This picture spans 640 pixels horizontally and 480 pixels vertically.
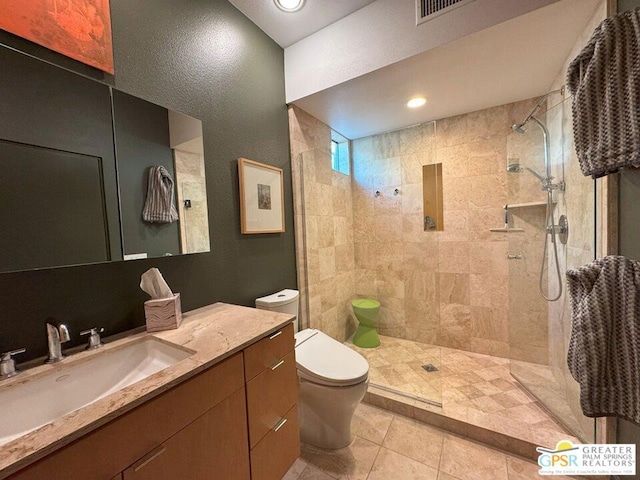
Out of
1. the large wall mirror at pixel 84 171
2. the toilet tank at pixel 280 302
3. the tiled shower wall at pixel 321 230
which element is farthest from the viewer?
the tiled shower wall at pixel 321 230

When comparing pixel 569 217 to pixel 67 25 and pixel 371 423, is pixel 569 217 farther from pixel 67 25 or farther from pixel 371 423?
pixel 67 25

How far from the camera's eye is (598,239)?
118 cm

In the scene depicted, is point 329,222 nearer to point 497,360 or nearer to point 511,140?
point 511,140

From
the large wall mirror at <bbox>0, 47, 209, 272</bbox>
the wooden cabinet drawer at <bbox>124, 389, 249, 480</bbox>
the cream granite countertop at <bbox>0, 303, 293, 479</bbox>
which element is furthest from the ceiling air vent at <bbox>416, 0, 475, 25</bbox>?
the wooden cabinet drawer at <bbox>124, 389, 249, 480</bbox>

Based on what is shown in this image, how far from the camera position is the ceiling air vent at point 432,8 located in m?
1.33

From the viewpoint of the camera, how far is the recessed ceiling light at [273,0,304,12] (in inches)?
59.6

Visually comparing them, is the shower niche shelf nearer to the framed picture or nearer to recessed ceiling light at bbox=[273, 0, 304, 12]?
the framed picture

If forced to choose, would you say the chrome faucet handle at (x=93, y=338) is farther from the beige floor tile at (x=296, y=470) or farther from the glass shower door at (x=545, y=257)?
the glass shower door at (x=545, y=257)

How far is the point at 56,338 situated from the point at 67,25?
3.77 feet

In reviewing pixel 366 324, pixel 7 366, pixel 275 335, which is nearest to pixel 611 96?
pixel 275 335

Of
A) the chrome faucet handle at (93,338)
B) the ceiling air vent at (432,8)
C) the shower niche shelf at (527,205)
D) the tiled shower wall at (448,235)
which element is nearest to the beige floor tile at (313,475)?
the chrome faucet handle at (93,338)

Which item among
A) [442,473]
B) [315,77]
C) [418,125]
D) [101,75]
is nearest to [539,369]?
[442,473]

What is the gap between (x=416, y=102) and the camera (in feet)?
6.64

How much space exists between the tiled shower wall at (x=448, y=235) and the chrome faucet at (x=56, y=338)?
2.43 m
